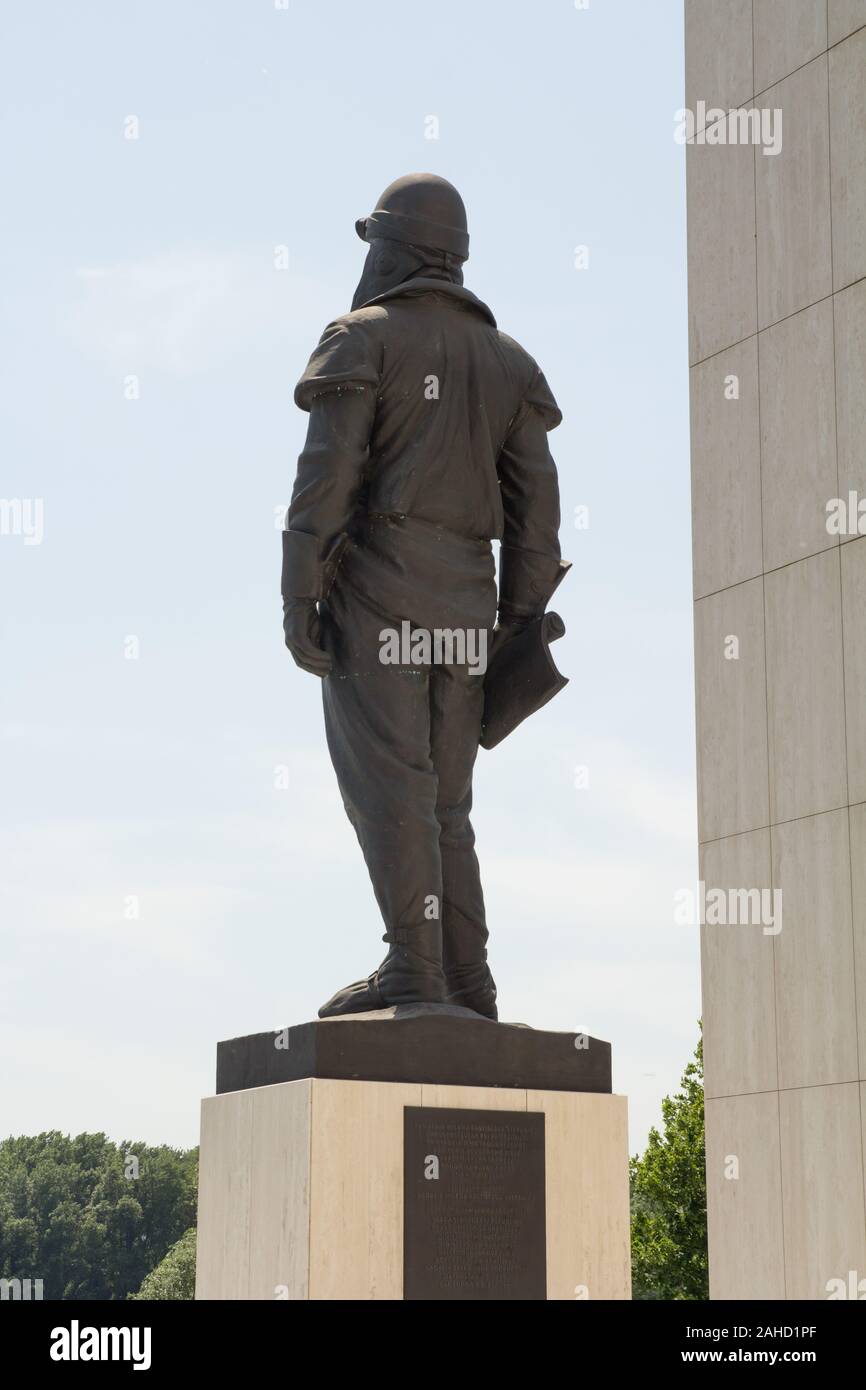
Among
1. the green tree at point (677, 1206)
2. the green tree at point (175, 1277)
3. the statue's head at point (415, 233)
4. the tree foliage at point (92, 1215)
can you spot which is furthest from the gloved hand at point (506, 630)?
the tree foliage at point (92, 1215)

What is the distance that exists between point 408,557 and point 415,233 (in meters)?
1.37

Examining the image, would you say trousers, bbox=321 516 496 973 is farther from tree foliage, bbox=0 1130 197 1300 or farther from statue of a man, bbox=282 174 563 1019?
tree foliage, bbox=0 1130 197 1300

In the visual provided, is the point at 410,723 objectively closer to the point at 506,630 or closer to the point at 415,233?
the point at 506,630

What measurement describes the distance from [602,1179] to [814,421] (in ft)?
29.3

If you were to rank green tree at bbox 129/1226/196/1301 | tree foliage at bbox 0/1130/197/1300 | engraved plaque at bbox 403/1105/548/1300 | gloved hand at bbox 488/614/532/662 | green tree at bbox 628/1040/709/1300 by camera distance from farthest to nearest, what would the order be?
tree foliage at bbox 0/1130/197/1300, green tree at bbox 129/1226/196/1301, green tree at bbox 628/1040/709/1300, gloved hand at bbox 488/614/532/662, engraved plaque at bbox 403/1105/548/1300

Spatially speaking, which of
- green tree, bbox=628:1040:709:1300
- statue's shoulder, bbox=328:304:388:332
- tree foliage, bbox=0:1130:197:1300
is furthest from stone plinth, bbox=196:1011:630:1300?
tree foliage, bbox=0:1130:197:1300

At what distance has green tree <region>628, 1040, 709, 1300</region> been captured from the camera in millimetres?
34719

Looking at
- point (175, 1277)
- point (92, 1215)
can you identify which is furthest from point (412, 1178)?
point (92, 1215)

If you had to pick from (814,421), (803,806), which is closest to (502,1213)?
(803,806)

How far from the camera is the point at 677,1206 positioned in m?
35.0

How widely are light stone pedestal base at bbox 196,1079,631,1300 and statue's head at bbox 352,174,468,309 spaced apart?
A: 3.30 metres

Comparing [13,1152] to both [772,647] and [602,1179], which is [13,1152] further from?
[602,1179]

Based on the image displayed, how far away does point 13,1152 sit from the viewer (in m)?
78.1

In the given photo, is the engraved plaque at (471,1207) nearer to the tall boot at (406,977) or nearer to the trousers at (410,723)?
the tall boot at (406,977)
